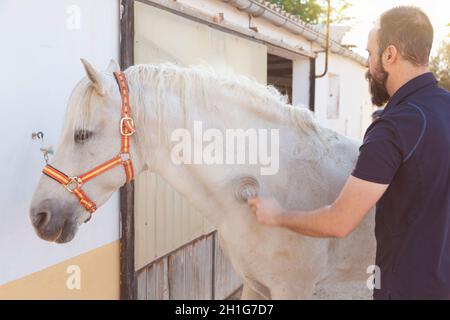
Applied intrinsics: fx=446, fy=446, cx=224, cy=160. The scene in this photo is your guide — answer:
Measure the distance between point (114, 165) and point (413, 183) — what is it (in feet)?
4.09

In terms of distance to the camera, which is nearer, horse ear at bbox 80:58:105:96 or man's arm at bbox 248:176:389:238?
man's arm at bbox 248:176:389:238

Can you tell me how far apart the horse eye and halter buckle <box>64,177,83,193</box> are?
17 cm

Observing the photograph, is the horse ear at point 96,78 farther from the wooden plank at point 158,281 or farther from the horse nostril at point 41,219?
the wooden plank at point 158,281

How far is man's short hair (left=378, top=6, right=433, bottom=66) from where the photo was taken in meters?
1.68

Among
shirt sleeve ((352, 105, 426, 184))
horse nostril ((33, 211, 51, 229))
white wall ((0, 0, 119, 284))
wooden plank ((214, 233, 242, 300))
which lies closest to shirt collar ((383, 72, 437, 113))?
shirt sleeve ((352, 105, 426, 184))

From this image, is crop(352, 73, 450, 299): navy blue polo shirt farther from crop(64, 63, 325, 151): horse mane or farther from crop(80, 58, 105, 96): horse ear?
crop(80, 58, 105, 96): horse ear

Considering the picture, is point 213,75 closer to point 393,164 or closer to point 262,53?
point 393,164

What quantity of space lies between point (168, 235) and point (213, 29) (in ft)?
6.38

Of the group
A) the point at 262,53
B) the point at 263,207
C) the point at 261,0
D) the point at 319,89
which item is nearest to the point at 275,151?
the point at 263,207

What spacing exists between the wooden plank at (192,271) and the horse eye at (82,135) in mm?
2070

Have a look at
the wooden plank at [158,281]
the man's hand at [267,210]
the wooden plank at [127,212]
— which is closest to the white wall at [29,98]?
the wooden plank at [127,212]

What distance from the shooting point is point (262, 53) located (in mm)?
5250

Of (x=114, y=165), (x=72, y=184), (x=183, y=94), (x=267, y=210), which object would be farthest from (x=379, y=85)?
(x=72, y=184)

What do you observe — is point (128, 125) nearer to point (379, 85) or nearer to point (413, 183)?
point (379, 85)
